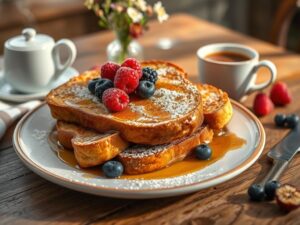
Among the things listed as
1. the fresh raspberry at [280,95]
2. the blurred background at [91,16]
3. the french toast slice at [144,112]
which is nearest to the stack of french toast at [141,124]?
the french toast slice at [144,112]

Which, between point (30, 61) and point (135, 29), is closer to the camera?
point (30, 61)

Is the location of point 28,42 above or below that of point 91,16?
above

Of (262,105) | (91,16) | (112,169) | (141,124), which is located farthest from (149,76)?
(91,16)

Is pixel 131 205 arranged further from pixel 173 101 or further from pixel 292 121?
pixel 292 121

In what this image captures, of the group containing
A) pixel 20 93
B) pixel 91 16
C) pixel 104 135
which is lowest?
pixel 91 16

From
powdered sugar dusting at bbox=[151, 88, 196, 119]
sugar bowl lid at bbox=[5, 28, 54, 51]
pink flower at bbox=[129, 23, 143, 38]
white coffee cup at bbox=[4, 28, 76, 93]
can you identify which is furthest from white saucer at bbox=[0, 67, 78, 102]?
powdered sugar dusting at bbox=[151, 88, 196, 119]

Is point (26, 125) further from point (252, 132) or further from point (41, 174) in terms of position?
point (252, 132)

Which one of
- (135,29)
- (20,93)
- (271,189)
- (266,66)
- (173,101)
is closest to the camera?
(271,189)

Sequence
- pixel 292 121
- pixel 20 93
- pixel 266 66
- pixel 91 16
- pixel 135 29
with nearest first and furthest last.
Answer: pixel 292 121 < pixel 266 66 < pixel 20 93 < pixel 135 29 < pixel 91 16
